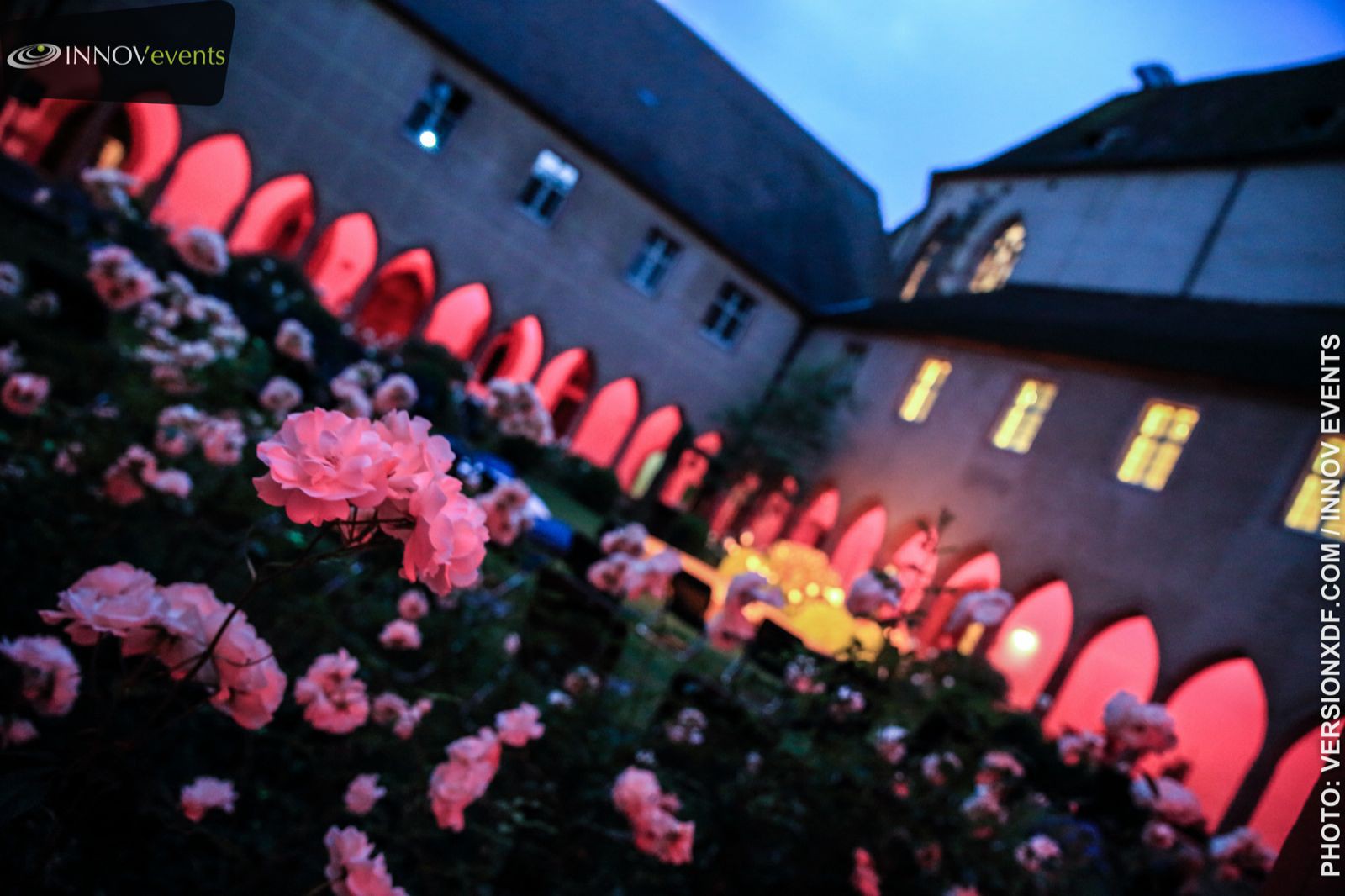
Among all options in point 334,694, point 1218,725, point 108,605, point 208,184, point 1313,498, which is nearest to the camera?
point 108,605

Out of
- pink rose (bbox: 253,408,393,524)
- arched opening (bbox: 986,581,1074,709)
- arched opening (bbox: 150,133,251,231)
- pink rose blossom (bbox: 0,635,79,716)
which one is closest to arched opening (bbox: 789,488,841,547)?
arched opening (bbox: 986,581,1074,709)

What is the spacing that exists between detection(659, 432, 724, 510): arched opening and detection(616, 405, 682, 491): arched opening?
22.6 inches

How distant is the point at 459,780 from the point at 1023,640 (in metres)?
13.0

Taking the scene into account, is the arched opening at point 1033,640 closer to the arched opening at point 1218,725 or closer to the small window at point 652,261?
the arched opening at point 1218,725

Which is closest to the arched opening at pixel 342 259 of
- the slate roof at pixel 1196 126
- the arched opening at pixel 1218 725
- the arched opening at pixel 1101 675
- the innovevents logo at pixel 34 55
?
the slate roof at pixel 1196 126

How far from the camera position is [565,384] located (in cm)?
2227

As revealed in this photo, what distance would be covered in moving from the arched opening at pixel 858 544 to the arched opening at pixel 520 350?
283 inches

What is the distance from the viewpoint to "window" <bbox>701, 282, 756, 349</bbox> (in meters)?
19.4

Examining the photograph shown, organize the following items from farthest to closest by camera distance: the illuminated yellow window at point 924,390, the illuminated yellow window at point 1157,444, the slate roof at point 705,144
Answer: the slate roof at point 705,144
the illuminated yellow window at point 924,390
the illuminated yellow window at point 1157,444

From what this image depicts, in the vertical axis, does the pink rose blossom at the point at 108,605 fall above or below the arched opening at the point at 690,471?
below

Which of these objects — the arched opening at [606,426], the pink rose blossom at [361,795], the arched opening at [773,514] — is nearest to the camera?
the pink rose blossom at [361,795]

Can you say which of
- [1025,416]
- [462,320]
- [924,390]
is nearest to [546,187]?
[462,320]

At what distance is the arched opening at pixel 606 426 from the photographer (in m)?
20.1

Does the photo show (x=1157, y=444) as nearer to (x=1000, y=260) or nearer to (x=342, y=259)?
(x=1000, y=260)
